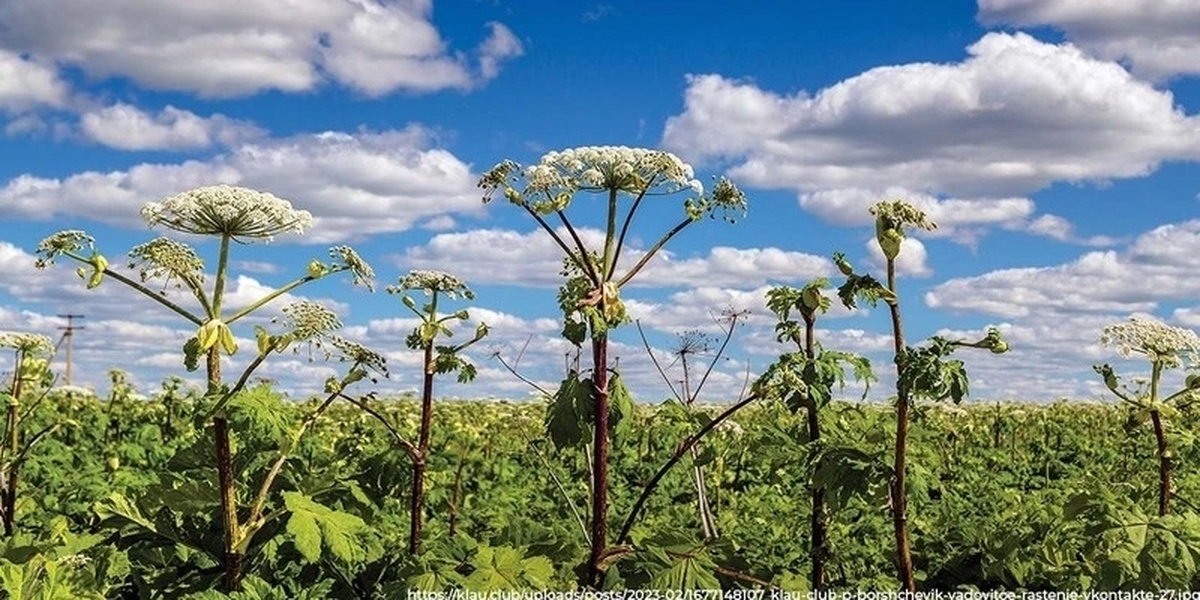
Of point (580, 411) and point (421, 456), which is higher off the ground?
point (580, 411)

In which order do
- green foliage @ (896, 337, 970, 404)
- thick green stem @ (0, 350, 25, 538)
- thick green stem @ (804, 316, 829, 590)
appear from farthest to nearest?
thick green stem @ (0, 350, 25, 538), thick green stem @ (804, 316, 829, 590), green foliage @ (896, 337, 970, 404)

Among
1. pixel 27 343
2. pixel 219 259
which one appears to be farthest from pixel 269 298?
pixel 27 343

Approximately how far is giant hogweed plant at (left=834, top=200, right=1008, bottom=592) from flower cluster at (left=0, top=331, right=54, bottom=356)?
16.0 ft

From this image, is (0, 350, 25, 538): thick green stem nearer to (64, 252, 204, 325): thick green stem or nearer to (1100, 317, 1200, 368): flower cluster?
(64, 252, 204, 325): thick green stem

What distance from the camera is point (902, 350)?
17.1 ft

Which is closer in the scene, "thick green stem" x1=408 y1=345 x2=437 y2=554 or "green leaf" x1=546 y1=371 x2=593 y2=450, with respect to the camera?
"green leaf" x1=546 y1=371 x2=593 y2=450

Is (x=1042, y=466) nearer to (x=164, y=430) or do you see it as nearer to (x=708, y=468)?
(x=708, y=468)

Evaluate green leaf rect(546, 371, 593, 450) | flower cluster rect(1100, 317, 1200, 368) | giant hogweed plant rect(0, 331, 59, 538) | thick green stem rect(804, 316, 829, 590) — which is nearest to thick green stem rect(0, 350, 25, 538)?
giant hogweed plant rect(0, 331, 59, 538)

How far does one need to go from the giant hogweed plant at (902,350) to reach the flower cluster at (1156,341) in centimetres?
119

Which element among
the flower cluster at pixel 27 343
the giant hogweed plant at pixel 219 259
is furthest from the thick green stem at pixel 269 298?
the flower cluster at pixel 27 343

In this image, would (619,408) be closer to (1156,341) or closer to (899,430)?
(899,430)

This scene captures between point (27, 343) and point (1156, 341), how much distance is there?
6.04 meters

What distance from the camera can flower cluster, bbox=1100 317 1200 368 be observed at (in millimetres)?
6117

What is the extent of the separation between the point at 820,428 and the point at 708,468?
5.37 meters
